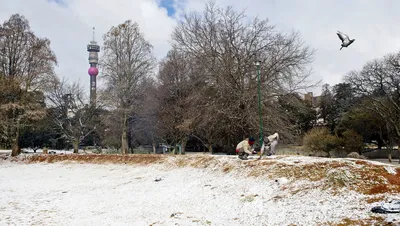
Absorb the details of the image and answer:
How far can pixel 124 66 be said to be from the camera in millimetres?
28188

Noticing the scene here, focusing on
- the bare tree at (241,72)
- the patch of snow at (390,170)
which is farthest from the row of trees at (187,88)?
the patch of snow at (390,170)

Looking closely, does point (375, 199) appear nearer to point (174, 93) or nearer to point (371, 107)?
point (174, 93)

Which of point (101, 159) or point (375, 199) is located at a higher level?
point (101, 159)

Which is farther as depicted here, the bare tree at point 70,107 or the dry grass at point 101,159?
the bare tree at point 70,107

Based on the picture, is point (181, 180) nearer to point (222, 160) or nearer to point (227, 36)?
point (222, 160)

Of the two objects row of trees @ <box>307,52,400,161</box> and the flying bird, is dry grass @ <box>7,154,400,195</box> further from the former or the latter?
row of trees @ <box>307,52,400,161</box>

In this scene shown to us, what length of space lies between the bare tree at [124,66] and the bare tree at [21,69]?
5.50 meters

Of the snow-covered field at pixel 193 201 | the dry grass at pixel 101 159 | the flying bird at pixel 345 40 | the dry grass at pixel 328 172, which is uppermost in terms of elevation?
the flying bird at pixel 345 40

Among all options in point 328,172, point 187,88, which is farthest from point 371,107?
point 328,172

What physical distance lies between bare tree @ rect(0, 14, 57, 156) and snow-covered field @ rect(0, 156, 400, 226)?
14.8m

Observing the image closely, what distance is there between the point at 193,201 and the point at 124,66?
21.7 m

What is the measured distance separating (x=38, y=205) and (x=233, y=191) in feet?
20.2

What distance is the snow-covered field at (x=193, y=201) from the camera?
6484 millimetres

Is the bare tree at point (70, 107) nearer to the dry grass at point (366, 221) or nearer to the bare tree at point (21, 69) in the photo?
the bare tree at point (21, 69)
